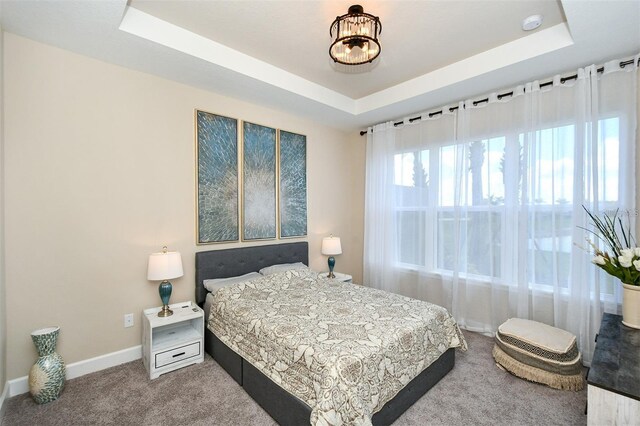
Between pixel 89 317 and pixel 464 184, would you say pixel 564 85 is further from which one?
pixel 89 317

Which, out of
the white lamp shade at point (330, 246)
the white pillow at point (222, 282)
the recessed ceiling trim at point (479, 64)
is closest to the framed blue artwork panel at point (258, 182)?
the white pillow at point (222, 282)

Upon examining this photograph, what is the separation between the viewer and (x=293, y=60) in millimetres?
2881

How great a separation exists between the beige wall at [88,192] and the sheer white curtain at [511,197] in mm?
2618

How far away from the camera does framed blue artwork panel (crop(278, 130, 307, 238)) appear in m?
3.79

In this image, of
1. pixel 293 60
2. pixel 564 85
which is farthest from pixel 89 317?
pixel 564 85

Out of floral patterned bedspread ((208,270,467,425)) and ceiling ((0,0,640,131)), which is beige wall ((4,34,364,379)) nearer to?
ceiling ((0,0,640,131))

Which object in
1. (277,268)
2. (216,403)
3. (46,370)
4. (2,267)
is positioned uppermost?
(2,267)

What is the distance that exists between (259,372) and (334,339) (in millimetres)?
637

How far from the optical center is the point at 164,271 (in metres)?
2.50

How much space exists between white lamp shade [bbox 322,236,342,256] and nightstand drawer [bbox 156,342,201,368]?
198 cm

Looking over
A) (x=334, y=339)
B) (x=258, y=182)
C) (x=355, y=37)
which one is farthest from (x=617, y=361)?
(x=258, y=182)

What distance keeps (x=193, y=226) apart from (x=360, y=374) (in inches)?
88.9

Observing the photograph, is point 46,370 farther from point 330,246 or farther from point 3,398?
point 330,246

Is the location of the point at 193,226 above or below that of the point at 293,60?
below
